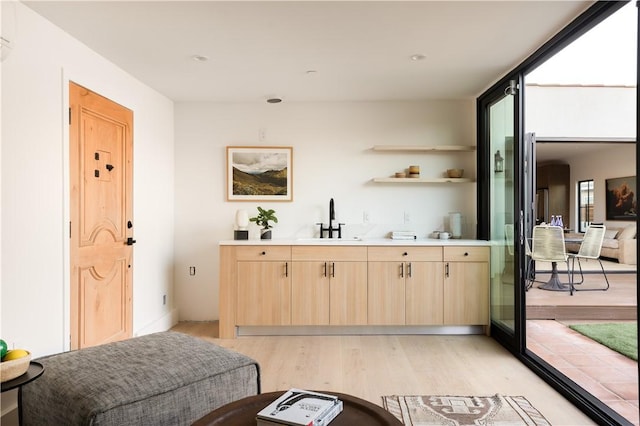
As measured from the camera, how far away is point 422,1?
2307 millimetres

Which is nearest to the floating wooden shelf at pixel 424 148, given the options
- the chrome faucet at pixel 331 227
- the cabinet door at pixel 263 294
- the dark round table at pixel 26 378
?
the chrome faucet at pixel 331 227

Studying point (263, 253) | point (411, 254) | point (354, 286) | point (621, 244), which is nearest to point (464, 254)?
point (411, 254)

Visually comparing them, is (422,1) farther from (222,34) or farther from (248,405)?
(248,405)

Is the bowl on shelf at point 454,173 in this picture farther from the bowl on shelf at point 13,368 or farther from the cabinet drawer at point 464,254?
the bowl on shelf at point 13,368

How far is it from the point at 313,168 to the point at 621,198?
306 inches

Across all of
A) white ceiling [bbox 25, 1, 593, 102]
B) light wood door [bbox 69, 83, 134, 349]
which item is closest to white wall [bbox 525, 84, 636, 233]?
white ceiling [bbox 25, 1, 593, 102]

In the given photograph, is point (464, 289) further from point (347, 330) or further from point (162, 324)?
point (162, 324)

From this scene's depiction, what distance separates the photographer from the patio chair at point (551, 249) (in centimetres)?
537

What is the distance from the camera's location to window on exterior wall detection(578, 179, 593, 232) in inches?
397

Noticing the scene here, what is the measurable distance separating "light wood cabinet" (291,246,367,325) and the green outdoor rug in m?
2.15

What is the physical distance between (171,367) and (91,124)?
6.68ft

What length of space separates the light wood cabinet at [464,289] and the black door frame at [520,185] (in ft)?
0.79

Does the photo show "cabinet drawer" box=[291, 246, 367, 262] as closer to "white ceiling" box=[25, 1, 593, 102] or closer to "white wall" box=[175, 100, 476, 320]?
"white wall" box=[175, 100, 476, 320]

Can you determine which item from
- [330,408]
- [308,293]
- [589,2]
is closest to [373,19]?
[589,2]
